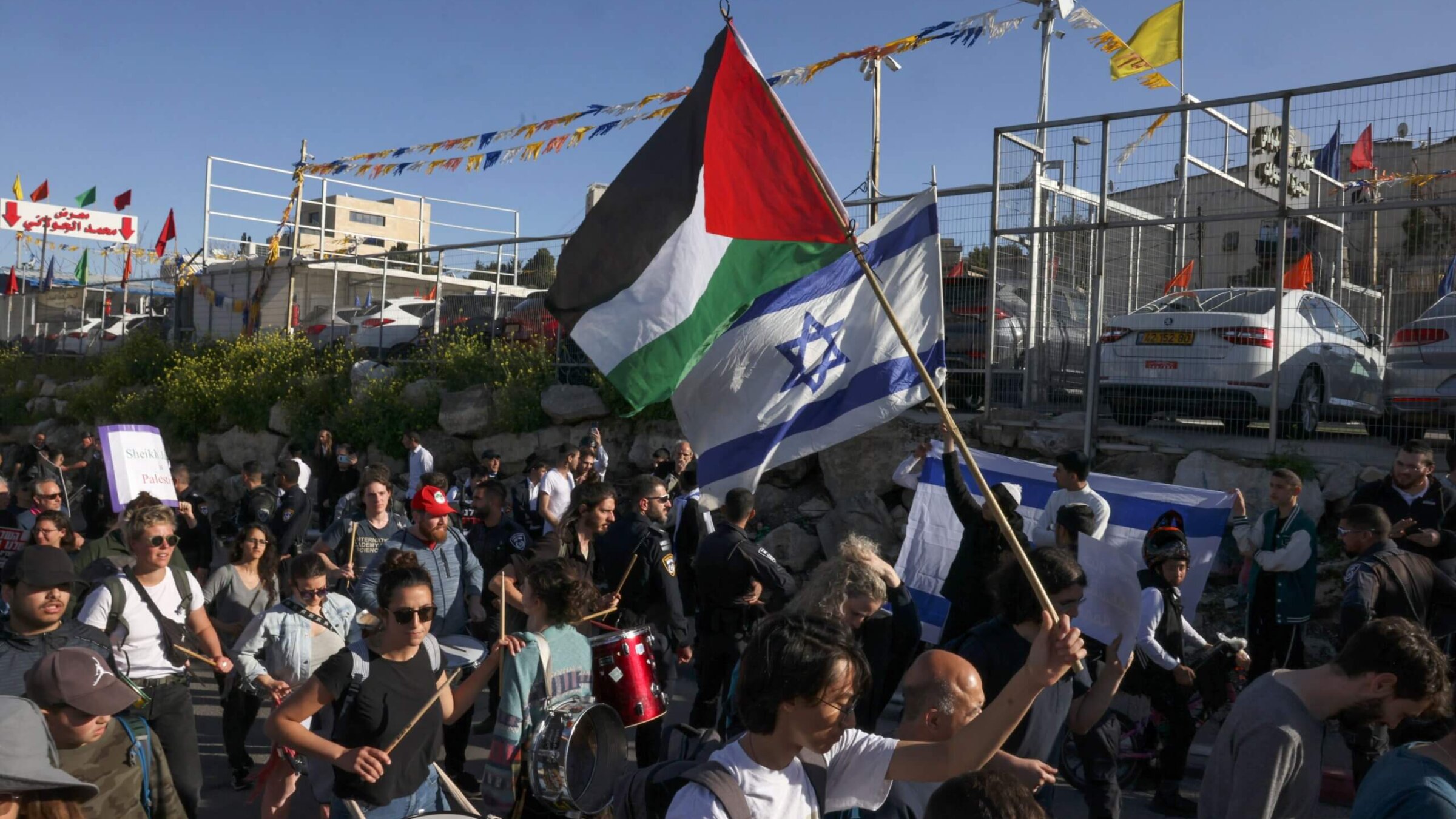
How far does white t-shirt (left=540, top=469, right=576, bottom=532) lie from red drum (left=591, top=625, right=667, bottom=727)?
534cm

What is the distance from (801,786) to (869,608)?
1.94m

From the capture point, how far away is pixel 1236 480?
923 centimetres

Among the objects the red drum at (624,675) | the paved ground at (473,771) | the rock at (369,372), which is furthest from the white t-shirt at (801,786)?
the rock at (369,372)

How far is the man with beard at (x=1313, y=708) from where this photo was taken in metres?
3.00

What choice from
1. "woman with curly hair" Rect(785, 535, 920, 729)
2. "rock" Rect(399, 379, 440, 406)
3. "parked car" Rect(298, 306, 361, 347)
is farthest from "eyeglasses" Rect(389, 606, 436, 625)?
"parked car" Rect(298, 306, 361, 347)

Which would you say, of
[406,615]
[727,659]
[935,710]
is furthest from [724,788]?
[727,659]

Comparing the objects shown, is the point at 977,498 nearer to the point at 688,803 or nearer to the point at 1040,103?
the point at 688,803

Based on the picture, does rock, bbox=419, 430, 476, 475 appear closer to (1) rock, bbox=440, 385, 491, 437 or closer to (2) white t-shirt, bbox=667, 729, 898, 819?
(1) rock, bbox=440, 385, 491, 437

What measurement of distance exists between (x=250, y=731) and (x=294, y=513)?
221 centimetres

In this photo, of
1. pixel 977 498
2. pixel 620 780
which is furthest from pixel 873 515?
pixel 620 780

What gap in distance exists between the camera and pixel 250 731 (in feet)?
24.8

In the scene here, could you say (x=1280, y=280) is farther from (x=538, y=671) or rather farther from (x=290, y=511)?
(x=290, y=511)

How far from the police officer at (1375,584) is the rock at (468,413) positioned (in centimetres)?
1159

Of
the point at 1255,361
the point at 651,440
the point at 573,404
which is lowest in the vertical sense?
the point at 651,440
